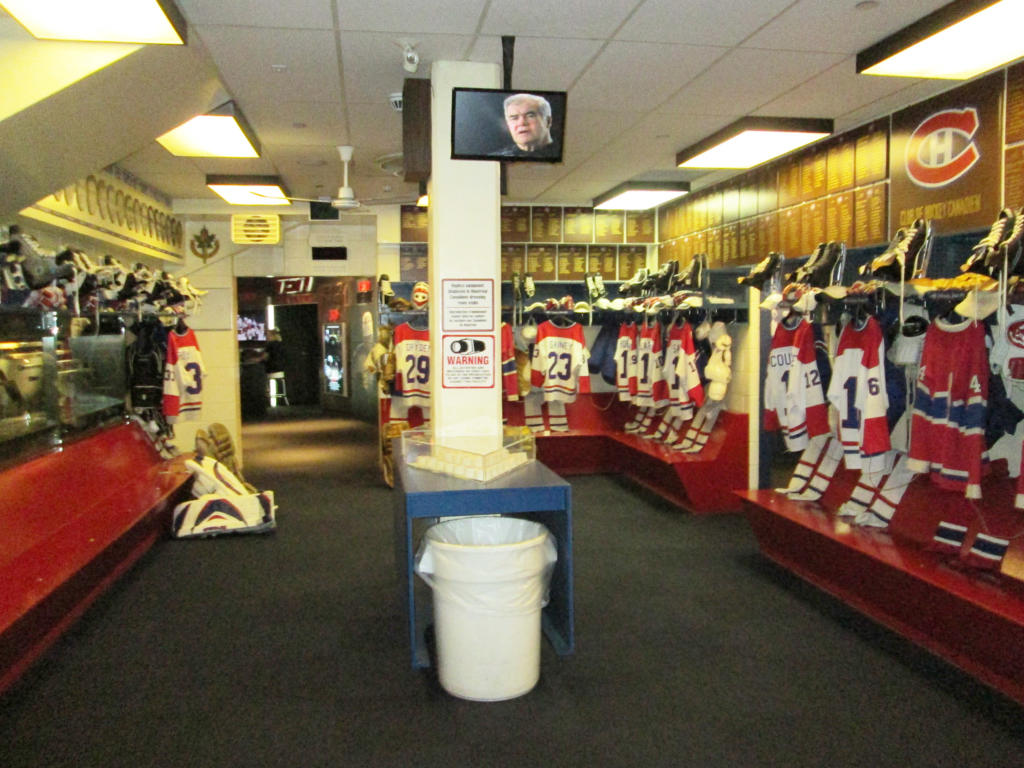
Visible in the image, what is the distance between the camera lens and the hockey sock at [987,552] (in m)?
3.33

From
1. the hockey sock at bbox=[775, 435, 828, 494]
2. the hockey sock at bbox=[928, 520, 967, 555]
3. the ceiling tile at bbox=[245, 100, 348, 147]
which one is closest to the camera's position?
the hockey sock at bbox=[928, 520, 967, 555]

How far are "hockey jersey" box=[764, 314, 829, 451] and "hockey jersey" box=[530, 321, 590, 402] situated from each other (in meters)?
2.70

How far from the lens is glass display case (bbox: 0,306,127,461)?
3.95 metres

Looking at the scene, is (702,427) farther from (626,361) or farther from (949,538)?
(949,538)

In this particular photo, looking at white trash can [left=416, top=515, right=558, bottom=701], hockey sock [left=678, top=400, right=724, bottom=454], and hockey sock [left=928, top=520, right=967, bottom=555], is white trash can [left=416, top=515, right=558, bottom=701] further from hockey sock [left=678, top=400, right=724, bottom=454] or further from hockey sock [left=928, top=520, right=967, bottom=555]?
hockey sock [left=678, top=400, right=724, bottom=454]

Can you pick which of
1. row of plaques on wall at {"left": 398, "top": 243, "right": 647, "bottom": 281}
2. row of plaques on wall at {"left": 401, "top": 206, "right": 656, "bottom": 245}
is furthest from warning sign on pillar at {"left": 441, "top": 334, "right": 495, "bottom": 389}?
row of plaques on wall at {"left": 401, "top": 206, "right": 656, "bottom": 245}

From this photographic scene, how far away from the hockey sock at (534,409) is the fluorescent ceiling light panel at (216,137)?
350 cm

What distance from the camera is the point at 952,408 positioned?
11.6ft

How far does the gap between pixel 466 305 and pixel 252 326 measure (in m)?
12.0

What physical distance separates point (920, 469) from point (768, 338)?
7.85 feet

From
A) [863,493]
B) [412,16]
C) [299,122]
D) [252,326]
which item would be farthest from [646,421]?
[252,326]

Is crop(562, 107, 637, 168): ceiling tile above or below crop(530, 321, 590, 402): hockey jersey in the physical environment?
above

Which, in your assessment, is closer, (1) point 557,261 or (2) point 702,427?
(2) point 702,427

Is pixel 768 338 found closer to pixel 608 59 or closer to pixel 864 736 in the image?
pixel 608 59
